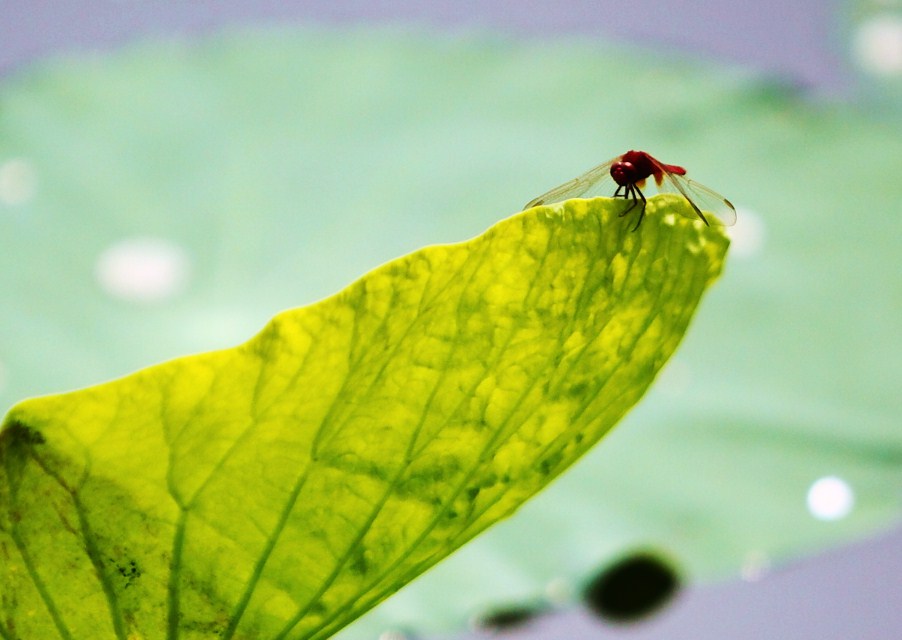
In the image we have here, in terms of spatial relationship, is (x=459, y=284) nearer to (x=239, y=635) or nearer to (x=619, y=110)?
(x=239, y=635)

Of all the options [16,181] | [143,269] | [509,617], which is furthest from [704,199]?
[16,181]

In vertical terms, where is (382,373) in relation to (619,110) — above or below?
below

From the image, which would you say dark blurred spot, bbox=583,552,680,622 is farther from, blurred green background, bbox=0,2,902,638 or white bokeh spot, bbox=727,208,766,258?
white bokeh spot, bbox=727,208,766,258

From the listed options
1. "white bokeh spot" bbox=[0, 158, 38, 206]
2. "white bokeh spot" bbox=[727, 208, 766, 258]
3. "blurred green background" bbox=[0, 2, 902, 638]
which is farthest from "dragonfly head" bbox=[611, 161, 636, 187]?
"white bokeh spot" bbox=[0, 158, 38, 206]

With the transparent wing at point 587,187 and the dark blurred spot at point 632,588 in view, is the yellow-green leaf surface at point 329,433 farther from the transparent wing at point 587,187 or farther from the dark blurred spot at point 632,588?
the dark blurred spot at point 632,588

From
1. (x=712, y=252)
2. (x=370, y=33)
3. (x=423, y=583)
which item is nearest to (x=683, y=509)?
(x=423, y=583)

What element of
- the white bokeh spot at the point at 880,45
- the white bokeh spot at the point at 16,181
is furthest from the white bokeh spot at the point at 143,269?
the white bokeh spot at the point at 880,45

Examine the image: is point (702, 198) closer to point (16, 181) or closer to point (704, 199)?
point (704, 199)

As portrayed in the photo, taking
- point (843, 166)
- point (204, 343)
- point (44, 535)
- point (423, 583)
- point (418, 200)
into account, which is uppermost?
point (843, 166)
